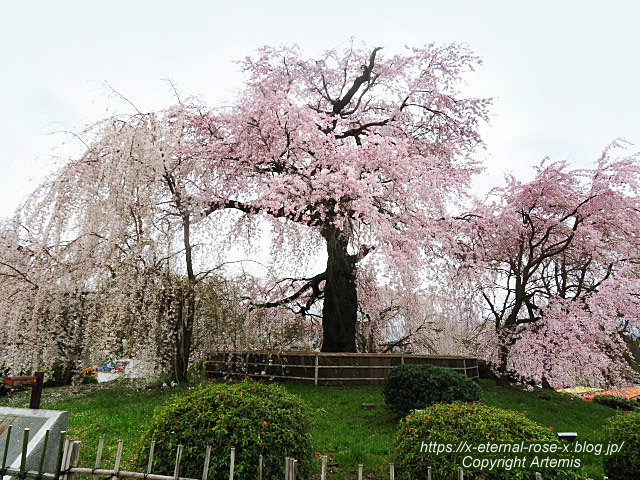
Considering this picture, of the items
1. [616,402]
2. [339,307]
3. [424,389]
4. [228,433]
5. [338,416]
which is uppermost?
[339,307]

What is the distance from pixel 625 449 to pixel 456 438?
246 cm

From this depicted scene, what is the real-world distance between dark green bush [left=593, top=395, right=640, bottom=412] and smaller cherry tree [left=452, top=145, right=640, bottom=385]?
4.83 feet

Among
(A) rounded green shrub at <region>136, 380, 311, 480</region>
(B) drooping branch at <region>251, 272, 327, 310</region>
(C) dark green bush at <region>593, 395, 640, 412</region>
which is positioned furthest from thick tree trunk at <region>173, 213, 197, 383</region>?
(C) dark green bush at <region>593, 395, 640, 412</region>

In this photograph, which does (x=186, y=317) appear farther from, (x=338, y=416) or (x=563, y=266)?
(x=563, y=266)

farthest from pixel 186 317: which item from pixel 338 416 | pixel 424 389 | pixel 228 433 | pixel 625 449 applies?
pixel 625 449

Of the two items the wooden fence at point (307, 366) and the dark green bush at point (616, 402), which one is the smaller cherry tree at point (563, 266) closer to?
the dark green bush at point (616, 402)

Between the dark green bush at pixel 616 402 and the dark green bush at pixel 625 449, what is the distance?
8.60 m

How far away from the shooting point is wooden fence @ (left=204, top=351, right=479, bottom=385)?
10.2 meters

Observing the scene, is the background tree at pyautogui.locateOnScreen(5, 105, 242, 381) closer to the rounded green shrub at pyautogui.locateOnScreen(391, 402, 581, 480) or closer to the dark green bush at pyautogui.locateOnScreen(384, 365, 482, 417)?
the dark green bush at pyautogui.locateOnScreen(384, 365, 482, 417)

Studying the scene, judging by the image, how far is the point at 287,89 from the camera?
1140 centimetres

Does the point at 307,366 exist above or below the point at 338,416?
above

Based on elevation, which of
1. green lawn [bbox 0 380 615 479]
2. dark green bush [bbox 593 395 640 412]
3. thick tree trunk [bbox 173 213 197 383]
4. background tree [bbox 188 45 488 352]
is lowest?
dark green bush [bbox 593 395 640 412]

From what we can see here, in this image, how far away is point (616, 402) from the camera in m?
11.7

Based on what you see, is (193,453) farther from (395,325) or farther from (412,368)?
(395,325)
